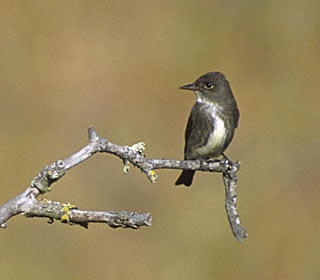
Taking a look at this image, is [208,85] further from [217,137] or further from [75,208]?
[75,208]

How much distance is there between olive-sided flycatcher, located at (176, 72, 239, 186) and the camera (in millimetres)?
5191

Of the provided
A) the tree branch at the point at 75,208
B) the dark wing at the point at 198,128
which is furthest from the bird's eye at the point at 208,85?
the tree branch at the point at 75,208

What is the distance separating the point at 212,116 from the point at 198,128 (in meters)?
0.19

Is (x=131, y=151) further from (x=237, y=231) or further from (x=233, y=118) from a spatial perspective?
(x=233, y=118)

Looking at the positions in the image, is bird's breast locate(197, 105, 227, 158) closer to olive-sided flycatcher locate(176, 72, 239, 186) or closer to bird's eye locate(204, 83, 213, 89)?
olive-sided flycatcher locate(176, 72, 239, 186)

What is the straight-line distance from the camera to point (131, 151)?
3.04 meters

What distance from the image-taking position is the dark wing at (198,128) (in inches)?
205

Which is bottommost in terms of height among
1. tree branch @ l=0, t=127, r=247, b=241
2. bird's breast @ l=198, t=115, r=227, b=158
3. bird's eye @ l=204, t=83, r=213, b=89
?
tree branch @ l=0, t=127, r=247, b=241

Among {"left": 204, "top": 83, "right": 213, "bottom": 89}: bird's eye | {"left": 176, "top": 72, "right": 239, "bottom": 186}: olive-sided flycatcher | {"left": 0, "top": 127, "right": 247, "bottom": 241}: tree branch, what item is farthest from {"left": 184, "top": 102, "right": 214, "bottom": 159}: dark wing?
{"left": 0, "top": 127, "right": 247, "bottom": 241}: tree branch

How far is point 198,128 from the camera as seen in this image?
5289mm

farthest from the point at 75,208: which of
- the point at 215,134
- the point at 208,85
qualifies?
the point at 208,85

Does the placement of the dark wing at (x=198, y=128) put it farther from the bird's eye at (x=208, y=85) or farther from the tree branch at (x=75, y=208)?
the tree branch at (x=75, y=208)

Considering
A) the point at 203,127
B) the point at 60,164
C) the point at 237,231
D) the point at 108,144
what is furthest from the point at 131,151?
the point at 203,127

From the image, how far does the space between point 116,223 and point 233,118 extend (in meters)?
2.93
